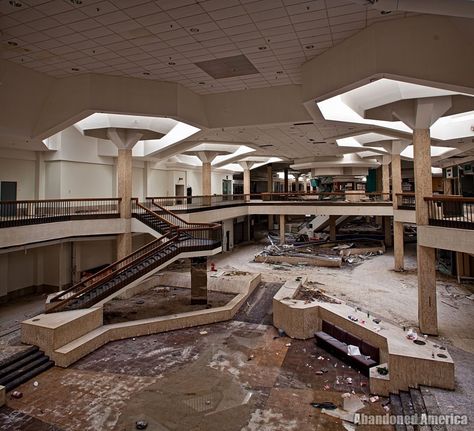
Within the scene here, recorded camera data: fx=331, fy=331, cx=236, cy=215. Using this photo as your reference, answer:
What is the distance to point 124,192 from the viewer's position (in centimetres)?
1597

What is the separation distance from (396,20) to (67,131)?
16541 mm

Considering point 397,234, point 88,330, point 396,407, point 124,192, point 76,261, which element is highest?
point 124,192

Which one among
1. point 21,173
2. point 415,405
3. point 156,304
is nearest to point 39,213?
point 21,173

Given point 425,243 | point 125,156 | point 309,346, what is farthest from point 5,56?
point 425,243

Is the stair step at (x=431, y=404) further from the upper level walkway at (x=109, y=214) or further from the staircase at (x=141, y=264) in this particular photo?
the staircase at (x=141, y=264)

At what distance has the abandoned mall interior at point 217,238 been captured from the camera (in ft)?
24.0

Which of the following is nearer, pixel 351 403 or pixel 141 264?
pixel 351 403

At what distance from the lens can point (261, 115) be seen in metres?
13.7

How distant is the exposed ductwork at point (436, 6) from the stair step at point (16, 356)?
450 inches

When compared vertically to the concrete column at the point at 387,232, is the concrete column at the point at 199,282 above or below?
below

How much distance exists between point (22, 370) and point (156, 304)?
6.22 m

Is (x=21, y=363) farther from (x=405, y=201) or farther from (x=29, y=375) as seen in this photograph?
(x=405, y=201)

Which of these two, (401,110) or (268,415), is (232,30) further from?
(268,415)

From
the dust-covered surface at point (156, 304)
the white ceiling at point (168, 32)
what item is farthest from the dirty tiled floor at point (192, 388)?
the white ceiling at point (168, 32)
